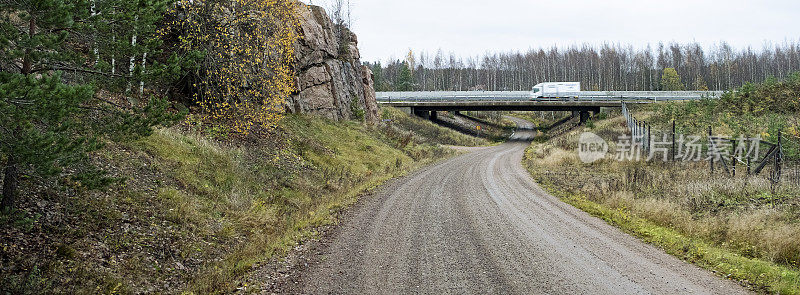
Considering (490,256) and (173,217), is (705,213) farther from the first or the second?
(173,217)

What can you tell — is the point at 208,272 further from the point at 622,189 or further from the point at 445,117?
the point at 445,117

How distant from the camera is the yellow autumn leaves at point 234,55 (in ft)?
48.8

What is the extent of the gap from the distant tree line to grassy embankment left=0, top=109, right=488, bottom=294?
7326cm

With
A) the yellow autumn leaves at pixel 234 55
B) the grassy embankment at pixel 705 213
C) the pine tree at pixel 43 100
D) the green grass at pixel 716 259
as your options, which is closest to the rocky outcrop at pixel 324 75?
the yellow autumn leaves at pixel 234 55

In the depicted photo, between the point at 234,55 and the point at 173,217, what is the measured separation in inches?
333

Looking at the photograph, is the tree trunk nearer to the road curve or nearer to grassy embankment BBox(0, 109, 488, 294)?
grassy embankment BBox(0, 109, 488, 294)

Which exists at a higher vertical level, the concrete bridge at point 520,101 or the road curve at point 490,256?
the concrete bridge at point 520,101

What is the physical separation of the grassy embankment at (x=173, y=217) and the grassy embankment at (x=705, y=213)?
300 inches

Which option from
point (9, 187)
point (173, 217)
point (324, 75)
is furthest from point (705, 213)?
point (324, 75)

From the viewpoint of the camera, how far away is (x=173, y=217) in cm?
864

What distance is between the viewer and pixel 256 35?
16.7 meters

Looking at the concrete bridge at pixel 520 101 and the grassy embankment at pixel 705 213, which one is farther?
the concrete bridge at pixel 520 101

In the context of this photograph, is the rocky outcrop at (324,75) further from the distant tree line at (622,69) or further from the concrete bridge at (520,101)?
the distant tree line at (622,69)

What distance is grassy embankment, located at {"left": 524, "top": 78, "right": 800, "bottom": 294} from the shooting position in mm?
7536
